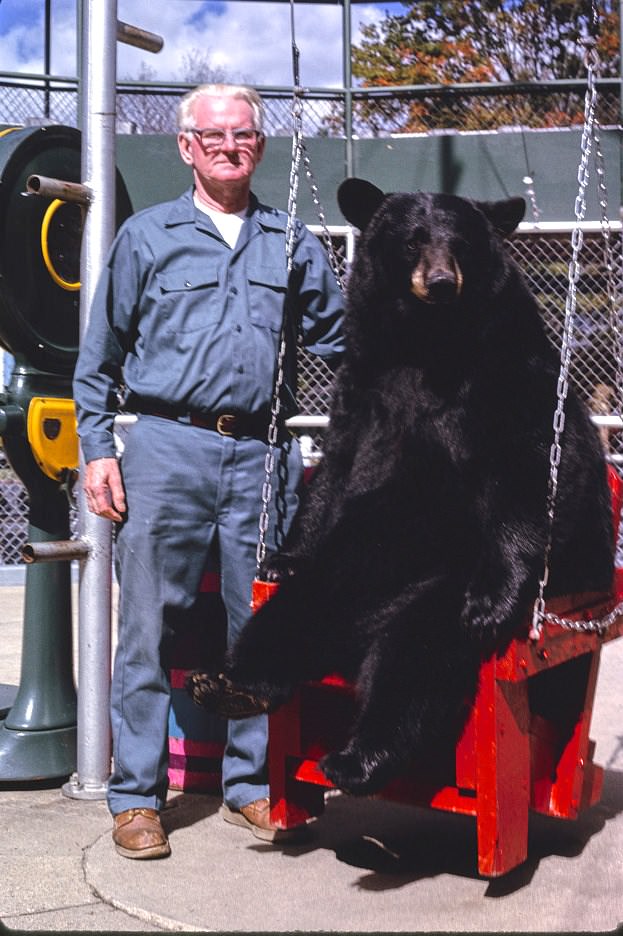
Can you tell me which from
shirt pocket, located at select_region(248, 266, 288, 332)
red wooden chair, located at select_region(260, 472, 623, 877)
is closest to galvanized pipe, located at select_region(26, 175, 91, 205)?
shirt pocket, located at select_region(248, 266, 288, 332)

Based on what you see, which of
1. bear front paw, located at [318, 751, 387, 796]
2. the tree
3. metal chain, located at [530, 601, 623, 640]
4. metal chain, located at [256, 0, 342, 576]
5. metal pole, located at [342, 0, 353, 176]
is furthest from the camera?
the tree

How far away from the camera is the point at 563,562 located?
2855 millimetres

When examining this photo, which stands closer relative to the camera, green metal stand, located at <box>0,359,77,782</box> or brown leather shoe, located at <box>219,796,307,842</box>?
brown leather shoe, located at <box>219,796,307,842</box>

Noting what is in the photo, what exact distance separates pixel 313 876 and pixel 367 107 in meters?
7.16

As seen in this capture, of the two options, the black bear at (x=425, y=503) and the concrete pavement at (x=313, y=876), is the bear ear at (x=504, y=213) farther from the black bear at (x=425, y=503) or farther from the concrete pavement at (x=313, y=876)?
the concrete pavement at (x=313, y=876)

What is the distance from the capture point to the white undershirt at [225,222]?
3.26 metres

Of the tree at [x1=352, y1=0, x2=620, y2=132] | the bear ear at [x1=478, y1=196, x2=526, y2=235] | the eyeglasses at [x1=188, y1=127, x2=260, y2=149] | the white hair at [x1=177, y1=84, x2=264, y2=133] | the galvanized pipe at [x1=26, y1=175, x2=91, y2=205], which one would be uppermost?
the tree at [x1=352, y1=0, x2=620, y2=132]

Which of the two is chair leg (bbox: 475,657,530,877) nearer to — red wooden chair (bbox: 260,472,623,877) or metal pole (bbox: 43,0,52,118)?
red wooden chair (bbox: 260,472,623,877)

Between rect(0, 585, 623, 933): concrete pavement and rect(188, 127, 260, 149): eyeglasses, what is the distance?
1.93 metres

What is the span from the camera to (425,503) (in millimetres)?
2859

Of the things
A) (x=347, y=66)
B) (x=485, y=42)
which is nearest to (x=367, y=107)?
(x=347, y=66)

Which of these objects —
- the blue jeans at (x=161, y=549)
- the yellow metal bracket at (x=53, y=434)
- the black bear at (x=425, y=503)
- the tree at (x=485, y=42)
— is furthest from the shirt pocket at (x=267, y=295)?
the tree at (x=485, y=42)

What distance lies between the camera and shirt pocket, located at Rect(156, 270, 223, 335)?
3.13 m

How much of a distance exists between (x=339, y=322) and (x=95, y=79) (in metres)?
1.13
